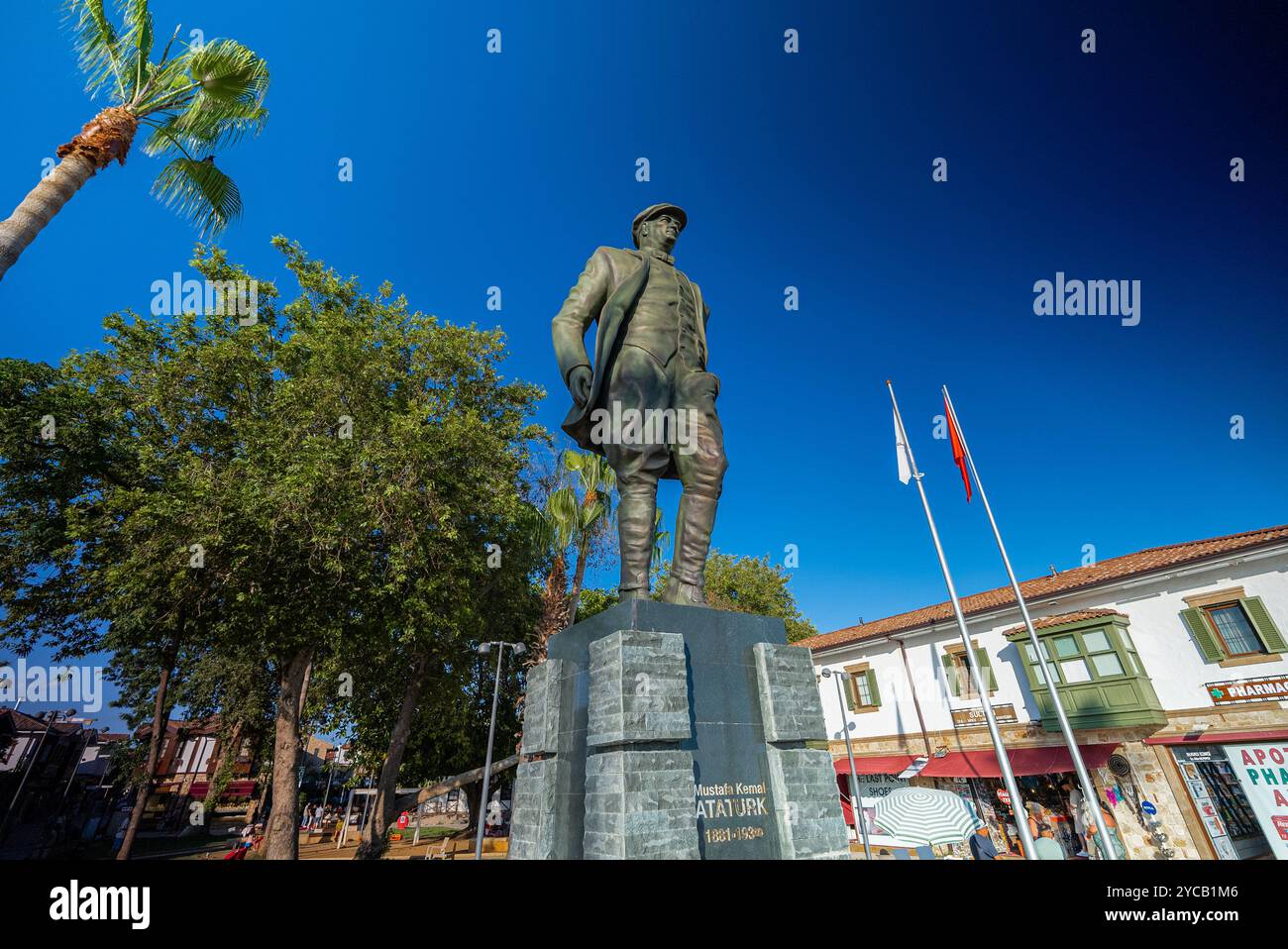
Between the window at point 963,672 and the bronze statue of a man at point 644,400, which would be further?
the window at point 963,672

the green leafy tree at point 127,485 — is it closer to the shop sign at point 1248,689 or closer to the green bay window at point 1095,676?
the green bay window at point 1095,676

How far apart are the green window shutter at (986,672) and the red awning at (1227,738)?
12.7ft

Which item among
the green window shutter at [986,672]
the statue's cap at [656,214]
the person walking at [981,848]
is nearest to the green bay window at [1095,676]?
the green window shutter at [986,672]

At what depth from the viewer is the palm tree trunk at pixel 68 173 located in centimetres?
665

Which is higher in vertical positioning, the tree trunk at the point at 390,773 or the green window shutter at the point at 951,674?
the green window shutter at the point at 951,674

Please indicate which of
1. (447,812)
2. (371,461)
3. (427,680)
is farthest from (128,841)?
(447,812)

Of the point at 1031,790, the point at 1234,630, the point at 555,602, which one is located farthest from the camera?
the point at 1031,790

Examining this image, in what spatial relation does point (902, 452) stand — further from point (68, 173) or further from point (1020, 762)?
point (68, 173)

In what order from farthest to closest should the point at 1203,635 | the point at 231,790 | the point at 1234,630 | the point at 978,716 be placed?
1. the point at 231,790
2. the point at 978,716
3. the point at 1203,635
4. the point at 1234,630

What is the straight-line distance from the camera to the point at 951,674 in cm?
1928

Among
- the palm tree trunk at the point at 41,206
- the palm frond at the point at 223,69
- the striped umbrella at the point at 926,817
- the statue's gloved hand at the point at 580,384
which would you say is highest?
the palm frond at the point at 223,69

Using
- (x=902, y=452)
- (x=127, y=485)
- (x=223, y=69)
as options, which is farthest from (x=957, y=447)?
(x=127, y=485)

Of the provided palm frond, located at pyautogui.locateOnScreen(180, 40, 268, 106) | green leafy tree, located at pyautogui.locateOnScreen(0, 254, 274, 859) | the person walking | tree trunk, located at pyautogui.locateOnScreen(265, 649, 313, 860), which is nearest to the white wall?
the person walking

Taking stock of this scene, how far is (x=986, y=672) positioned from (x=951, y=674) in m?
1.18
